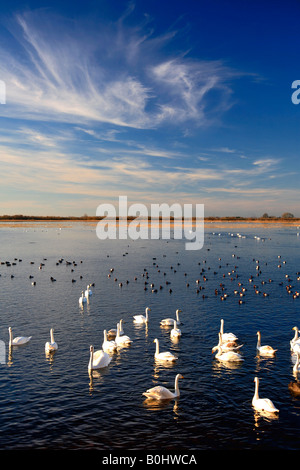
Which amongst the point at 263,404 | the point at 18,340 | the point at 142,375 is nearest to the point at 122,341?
the point at 142,375

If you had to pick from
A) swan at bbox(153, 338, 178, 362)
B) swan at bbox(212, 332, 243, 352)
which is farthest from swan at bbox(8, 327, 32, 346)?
swan at bbox(212, 332, 243, 352)

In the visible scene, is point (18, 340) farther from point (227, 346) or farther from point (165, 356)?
point (227, 346)

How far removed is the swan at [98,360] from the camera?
1934cm

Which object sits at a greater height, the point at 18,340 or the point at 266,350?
the point at 18,340

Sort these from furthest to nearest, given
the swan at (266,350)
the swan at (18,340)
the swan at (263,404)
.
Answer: the swan at (18,340) → the swan at (266,350) → the swan at (263,404)

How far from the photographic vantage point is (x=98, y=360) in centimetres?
1981

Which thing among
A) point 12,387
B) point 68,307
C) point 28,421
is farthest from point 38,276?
point 28,421

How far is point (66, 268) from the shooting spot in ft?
187

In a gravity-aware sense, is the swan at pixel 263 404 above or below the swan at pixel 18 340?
below

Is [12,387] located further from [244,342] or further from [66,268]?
[66,268]

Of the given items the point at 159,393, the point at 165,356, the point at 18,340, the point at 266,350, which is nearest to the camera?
the point at 159,393

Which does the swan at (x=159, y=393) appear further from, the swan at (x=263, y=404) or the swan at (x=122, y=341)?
the swan at (x=122, y=341)

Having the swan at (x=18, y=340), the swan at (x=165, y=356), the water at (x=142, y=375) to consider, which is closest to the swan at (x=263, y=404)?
the water at (x=142, y=375)

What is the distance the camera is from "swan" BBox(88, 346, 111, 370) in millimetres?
19342
